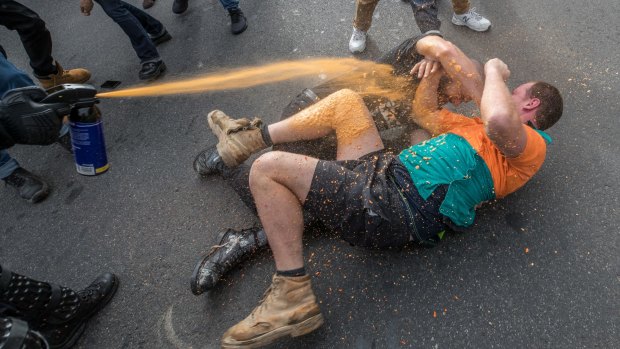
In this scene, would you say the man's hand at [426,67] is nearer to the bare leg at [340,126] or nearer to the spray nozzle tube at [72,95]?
the bare leg at [340,126]

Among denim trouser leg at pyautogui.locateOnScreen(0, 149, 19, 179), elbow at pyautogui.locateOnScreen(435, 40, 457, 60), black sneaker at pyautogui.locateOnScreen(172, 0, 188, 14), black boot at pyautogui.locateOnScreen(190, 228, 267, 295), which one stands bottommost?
denim trouser leg at pyautogui.locateOnScreen(0, 149, 19, 179)

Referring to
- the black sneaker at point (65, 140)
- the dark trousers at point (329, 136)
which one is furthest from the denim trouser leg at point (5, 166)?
the dark trousers at point (329, 136)

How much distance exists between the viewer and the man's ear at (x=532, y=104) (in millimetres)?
2348

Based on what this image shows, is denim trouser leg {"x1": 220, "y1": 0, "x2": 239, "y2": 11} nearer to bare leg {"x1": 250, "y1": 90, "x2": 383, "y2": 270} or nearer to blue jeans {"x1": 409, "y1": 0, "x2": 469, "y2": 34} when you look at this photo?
blue jeans {"x1": 409, "y1": 0, "x2": 469, "y2": 34}

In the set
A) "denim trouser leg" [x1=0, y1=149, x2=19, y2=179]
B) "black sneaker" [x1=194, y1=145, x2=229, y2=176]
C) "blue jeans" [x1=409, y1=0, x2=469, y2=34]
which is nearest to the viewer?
"black sneaker" [x1=194, y1=145, x2=229, y2=176]

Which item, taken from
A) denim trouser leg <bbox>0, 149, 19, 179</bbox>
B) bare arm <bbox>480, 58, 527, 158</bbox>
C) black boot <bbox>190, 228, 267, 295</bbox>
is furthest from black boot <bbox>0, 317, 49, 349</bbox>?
bare arm <bbox>480, 58, 527, 158</bbox>

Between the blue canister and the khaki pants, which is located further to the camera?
the khaki pants

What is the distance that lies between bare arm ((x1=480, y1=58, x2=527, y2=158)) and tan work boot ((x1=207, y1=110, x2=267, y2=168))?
1347 millimetres

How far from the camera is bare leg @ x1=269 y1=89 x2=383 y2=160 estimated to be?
2.46 metres

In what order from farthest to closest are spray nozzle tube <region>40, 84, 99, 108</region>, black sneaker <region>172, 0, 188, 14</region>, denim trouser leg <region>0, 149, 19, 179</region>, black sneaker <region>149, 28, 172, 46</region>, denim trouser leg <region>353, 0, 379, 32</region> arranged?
1. black sneaker <region>172, 0, 188, 14</region>
2. black sneaker <region>149, 28, 172, 46</region>
3. denim trouser leg <region>353, 0, 379, 32</region>
4. denim trouser leg <region>0, 149, 19, 179</region>
5. spray nozzle tube <region>40, 84, 99, 108</region>

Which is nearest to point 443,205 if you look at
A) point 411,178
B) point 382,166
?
point 411,178

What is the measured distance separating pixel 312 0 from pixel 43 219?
329cm

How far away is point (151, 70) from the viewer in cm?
389

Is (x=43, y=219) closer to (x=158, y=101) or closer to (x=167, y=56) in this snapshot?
(x=158, y=101)
